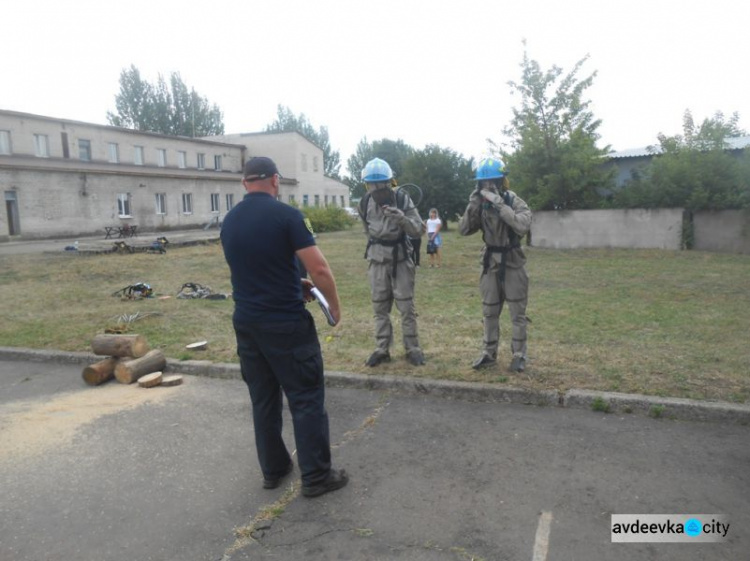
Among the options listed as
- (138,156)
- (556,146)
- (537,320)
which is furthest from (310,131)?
(537,320)

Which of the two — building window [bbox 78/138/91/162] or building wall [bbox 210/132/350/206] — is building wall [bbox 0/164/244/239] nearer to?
building window [bbox 78/138/91/162]

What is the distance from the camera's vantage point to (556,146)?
20531 mm

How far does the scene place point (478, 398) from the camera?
530 cm

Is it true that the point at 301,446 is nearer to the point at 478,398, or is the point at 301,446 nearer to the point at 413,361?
the point at 478,398

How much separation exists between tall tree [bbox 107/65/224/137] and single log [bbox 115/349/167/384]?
6457 centimetres

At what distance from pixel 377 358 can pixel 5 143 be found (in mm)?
35265

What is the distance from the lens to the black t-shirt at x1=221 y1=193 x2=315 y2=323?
353cm

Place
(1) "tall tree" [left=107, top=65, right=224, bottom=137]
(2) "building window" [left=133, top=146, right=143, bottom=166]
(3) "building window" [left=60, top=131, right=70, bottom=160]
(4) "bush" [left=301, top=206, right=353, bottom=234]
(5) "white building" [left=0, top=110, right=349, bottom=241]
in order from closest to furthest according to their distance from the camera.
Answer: (5) "white building" [left=0, top=110, right=349, bottom=241], (3) "building window" [left=60, top=131, right=70, bottom=160], (4) "bush" [left=301, top=206, right=353, bottom=234], (2) "building window" [left=133, top=146, right=143, bottom=166], (1) "tall tree" [left=107, top=65, right=224, bottom=137]

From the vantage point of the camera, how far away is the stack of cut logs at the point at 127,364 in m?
6.09

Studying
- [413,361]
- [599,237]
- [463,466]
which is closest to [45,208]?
[599,237]

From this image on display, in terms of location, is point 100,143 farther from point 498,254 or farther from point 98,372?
point 498,254

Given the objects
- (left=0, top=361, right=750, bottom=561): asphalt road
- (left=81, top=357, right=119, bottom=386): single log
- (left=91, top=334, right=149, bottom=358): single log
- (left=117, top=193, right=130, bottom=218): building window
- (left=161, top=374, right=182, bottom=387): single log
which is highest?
(left=117, top=193, right=130, bottom=218): building window

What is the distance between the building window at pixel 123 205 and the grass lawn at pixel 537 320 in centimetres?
2185

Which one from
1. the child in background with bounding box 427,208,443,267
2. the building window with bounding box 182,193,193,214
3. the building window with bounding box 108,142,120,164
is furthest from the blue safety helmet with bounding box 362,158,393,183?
the building window with bounding box 108,142,120,164
